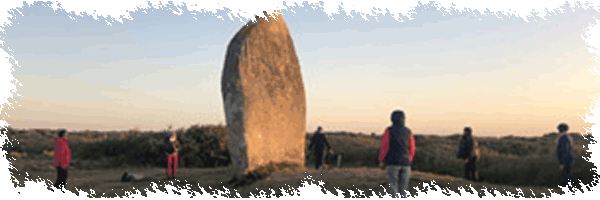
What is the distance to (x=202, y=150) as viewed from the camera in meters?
19.6

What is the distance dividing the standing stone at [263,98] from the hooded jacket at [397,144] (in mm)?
4646

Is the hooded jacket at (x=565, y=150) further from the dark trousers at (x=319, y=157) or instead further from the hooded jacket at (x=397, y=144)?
the dark trousers at (x=319, y=157)

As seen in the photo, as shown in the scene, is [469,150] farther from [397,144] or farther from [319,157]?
[397,144]

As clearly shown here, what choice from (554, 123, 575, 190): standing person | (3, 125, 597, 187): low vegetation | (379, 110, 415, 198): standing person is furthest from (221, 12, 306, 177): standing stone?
(554, 123, 575, 190): standing person

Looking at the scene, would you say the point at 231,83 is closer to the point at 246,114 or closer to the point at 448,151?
the point at 246,114

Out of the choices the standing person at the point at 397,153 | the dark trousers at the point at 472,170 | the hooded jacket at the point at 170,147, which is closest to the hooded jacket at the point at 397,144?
the standing person at the point at 397,153

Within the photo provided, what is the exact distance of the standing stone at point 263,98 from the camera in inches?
465

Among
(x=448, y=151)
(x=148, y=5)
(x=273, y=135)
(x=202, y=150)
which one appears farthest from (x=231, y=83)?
(x=448, y=151)

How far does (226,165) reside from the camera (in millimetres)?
19422

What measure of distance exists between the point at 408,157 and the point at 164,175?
9.51m

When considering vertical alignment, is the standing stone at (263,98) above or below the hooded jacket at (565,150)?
above

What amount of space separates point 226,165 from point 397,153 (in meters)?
12.9

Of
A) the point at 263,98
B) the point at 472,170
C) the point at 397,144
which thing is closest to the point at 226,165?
the point at 263,98

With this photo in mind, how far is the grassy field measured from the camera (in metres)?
11.6
